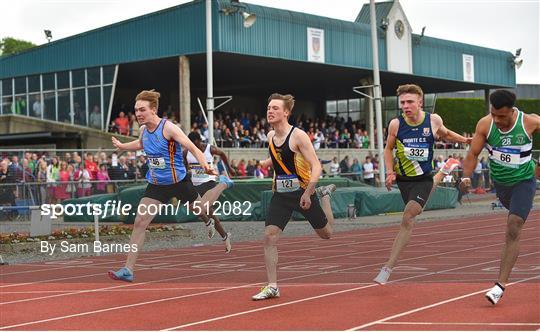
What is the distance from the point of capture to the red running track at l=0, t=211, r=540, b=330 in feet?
26.4

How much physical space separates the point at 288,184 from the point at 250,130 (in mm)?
32564

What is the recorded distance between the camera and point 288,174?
9.98m

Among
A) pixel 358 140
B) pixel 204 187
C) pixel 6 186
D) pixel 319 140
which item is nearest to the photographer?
pixel 204 187

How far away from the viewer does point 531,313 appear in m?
7.94

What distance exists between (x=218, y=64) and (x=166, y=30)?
469 cm

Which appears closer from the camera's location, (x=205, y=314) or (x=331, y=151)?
(x=205, y=314)

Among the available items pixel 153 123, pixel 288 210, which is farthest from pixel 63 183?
pixel 288 210

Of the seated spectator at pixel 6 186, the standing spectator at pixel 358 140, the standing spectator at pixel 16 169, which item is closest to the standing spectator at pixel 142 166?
the standing spectator at pixel 16 169

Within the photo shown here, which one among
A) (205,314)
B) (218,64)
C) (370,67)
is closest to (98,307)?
(205,314)

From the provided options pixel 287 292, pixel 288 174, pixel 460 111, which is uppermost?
pixel 460 111

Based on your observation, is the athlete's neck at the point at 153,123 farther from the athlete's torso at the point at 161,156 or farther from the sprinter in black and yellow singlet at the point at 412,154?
the sprinter in black and yellow singlet at the point at 412,154

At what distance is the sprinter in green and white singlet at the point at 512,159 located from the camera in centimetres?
865

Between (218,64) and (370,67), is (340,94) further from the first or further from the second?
(218,64)

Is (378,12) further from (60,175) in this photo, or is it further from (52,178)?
(52,178)
